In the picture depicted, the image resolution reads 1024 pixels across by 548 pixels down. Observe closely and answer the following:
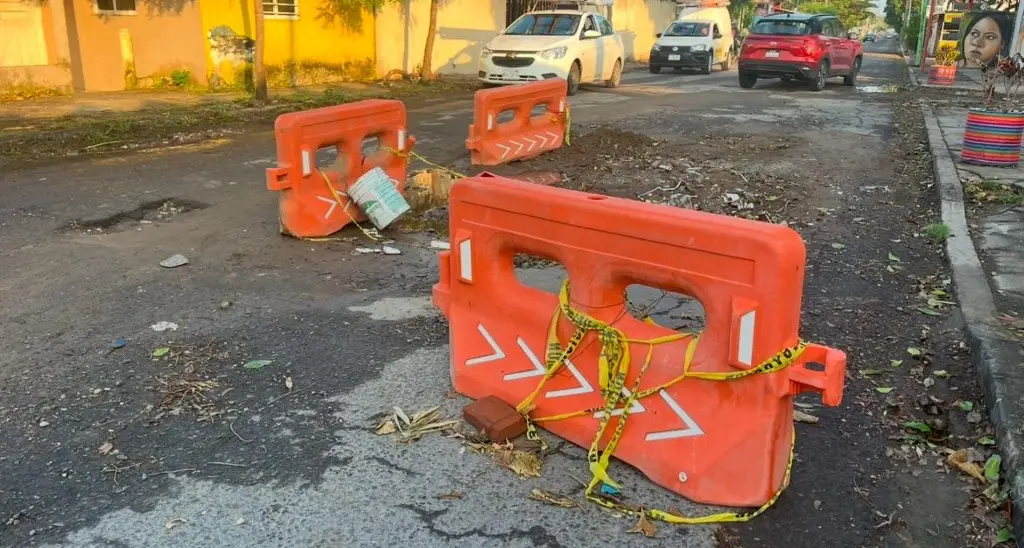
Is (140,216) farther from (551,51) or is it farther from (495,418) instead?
(551,51)

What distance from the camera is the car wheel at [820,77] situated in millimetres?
19362

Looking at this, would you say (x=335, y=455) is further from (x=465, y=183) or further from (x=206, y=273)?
(x=206, y=273)

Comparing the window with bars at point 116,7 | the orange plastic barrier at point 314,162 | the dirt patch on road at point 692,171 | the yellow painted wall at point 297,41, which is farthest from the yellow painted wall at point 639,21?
the orange plastic barrier at point 314,162

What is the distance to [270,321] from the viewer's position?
4914 millimetres

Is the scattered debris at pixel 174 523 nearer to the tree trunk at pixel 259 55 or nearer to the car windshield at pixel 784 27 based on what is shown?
the tree trunk at pixel 259 55

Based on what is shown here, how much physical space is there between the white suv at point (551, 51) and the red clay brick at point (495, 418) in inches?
540

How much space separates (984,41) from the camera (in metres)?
29.2

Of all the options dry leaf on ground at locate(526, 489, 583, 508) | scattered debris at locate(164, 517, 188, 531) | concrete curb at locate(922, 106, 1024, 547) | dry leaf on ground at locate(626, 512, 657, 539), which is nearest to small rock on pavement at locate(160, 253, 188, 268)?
scattered debris at locate(164, 517, 188, 531)

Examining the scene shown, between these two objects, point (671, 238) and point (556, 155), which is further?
point (556, 155)

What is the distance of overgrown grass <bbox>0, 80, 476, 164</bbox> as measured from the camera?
10344mm

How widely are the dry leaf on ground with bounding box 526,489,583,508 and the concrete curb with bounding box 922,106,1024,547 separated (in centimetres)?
163

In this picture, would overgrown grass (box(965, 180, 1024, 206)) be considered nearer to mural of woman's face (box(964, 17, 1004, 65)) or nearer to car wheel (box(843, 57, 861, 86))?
car wheel (box(843, 57, 861, 86))

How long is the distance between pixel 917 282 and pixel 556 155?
18.1 ft

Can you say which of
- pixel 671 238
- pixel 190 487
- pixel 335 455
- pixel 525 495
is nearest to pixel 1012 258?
pixel 671 238
